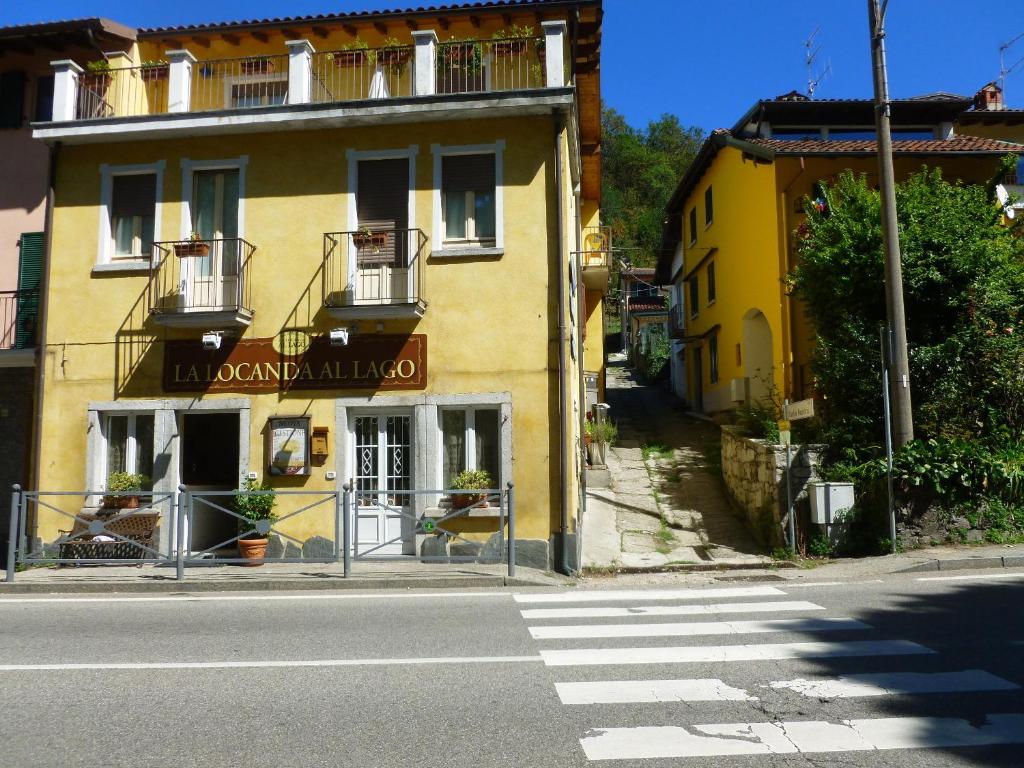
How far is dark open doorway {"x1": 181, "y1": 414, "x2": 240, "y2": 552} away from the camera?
43.9 ft

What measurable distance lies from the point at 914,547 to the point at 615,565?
14.0 feet

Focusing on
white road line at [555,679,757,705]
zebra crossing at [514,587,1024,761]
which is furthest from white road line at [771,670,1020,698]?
white road line at [555,679,757,705]

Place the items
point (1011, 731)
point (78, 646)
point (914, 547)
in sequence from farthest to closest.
→ 1. point (914, 547)
2. point (78, 646)
3. point (1011, 731)

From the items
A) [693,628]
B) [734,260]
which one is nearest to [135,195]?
[693,628]

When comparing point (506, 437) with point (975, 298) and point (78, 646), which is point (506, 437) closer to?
point (78, 646)

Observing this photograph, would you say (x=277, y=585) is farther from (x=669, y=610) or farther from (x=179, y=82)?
(x=179, y=82)

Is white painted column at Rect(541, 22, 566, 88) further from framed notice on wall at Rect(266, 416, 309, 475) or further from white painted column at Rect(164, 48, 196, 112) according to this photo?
framed notice on wall at Rect(266, 416, 309, 475)

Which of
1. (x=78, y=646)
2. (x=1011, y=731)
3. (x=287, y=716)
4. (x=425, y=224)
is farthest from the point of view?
(x=425, y=224)

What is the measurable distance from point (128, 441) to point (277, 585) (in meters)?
4.47

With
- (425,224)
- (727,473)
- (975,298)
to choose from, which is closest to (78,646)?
(425,224)

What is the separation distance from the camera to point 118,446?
12969 mm

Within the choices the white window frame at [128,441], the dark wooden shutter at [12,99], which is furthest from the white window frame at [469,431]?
the dark wooden shutter at [12,99]

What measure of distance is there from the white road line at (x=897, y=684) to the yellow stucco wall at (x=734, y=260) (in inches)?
479

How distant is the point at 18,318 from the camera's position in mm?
14148
